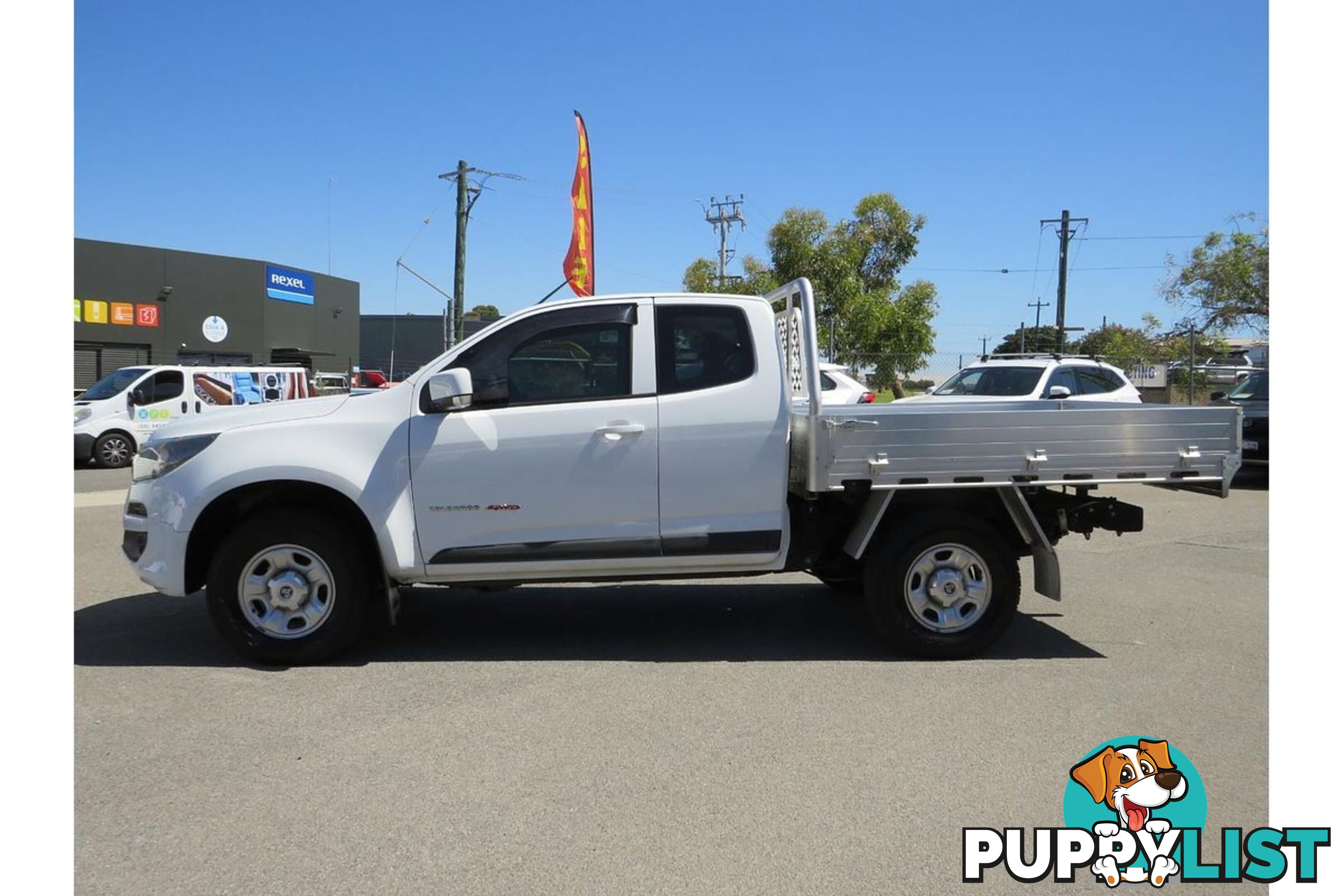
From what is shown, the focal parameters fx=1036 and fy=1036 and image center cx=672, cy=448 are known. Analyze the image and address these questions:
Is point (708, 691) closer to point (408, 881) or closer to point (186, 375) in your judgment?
point (408, 881)

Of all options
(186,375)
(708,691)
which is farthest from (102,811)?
(186,375)

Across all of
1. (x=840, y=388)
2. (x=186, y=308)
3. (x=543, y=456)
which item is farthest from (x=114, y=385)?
(x=186, y=308)

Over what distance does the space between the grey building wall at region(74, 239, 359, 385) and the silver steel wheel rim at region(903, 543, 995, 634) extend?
32.7 m

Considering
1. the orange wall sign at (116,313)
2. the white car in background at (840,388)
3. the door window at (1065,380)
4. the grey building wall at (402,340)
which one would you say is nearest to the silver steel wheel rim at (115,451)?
the white car in background at (840,388)

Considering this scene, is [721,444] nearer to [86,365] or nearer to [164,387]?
[164,387]

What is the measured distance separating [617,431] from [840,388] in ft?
30.6

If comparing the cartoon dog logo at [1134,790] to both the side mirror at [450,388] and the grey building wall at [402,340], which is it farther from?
the grey building wall at [402,340]

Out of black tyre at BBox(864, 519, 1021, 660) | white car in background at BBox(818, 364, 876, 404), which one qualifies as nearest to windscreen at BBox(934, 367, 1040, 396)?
white car in background at BBox(818, 364, 876, 404)

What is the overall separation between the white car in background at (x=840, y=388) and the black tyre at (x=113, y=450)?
11.8 metres

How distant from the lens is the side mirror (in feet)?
18.3

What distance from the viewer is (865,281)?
32281 millimetres

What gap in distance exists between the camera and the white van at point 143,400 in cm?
1738

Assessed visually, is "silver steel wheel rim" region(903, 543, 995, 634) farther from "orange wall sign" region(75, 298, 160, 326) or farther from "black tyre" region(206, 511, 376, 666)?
"orange wall sign" region(75, 298, 160, 326)

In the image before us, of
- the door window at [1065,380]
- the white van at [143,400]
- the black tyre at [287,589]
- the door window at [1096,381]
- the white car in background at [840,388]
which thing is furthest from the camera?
the white van at [143,400]
